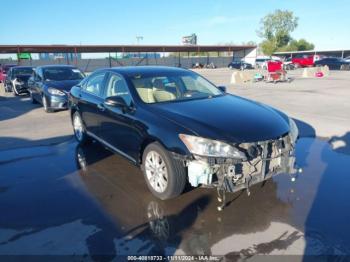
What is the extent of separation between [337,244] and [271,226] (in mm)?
662

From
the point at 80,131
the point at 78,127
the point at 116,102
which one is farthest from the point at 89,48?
the point at 116,102

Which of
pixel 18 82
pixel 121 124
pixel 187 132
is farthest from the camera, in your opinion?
pixel 18 82

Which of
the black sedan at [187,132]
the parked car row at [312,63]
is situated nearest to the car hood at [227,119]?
the black sedan at [187,132]

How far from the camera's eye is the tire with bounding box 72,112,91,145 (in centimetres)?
664

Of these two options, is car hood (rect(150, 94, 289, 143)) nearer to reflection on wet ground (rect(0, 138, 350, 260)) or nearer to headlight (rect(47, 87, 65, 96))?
reflection on wet ground (rect(0, 138, 350, 260))

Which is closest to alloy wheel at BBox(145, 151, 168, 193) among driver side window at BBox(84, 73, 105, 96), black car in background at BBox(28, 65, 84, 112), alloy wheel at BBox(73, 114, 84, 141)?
driver side window at BBox(84, 73, 105, 96)

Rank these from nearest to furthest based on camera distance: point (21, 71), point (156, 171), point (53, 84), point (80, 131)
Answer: point (156, 171) → point (80, 131) → point (53, 84) → point (21, 71)

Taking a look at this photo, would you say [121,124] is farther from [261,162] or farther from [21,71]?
[21,71]

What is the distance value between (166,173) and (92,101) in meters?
2.54

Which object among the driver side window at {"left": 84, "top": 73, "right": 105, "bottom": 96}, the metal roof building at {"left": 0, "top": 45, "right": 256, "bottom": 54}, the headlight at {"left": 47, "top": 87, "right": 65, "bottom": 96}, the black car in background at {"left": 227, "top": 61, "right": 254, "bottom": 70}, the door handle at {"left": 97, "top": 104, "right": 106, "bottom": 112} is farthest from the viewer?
the black car in background at {"left": 227, "top": 61, "right": 254, "bottom": 70}

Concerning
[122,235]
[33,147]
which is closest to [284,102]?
[33,147]

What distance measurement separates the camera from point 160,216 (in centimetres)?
383

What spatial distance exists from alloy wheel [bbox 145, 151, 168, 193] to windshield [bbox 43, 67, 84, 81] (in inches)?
336

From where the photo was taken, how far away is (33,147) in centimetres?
689
